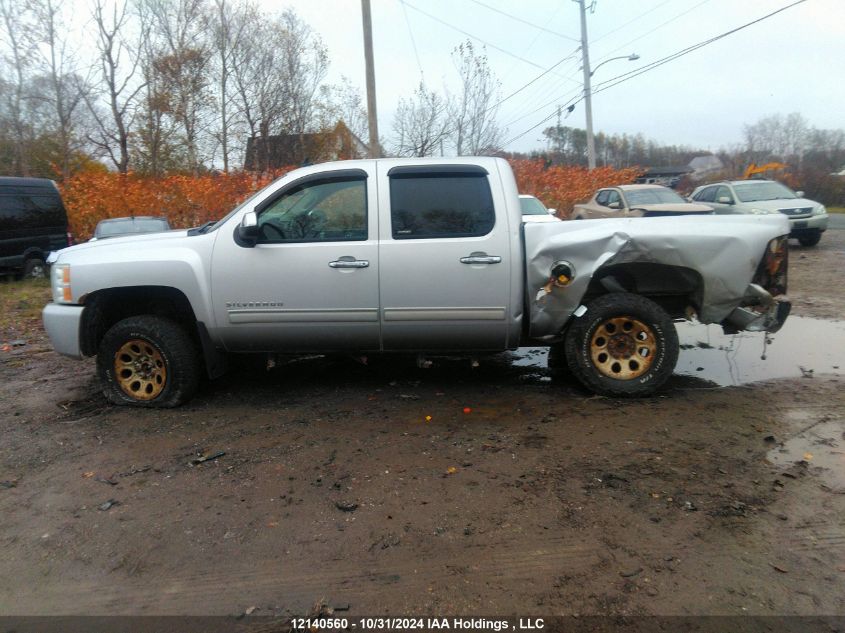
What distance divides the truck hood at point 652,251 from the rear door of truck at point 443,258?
29cm

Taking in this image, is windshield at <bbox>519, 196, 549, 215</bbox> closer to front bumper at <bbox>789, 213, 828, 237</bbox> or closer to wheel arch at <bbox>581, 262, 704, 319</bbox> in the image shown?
front bumper at <bbox>789, 213, 828, 237</bbox>

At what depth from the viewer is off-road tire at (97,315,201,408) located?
496 centimetres

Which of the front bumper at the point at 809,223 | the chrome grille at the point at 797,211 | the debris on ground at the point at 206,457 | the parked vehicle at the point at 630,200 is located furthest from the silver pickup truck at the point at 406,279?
the front bumper at the point at 809,223

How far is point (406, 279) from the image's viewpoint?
4.77 meters

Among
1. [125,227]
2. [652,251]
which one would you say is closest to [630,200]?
[652,251]

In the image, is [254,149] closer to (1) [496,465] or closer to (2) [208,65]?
(2) [208,65]

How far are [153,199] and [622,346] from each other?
15.1 metres

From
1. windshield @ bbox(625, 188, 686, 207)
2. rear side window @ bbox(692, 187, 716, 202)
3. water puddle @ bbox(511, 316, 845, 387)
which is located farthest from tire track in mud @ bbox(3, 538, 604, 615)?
rear side window @ bbox(692, 187, 716, 202)

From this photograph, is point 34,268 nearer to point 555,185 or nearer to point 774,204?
point 555,185

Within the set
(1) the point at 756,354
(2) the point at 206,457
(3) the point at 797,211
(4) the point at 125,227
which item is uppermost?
(4) the point at 125,227

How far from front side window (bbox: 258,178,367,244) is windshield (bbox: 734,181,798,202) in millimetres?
13405

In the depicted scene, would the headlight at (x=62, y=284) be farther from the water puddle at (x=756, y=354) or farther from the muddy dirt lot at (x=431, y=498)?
the water puddle at (x=756, y=354)

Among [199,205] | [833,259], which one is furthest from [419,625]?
[199,205]

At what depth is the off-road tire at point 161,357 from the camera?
4957mm
